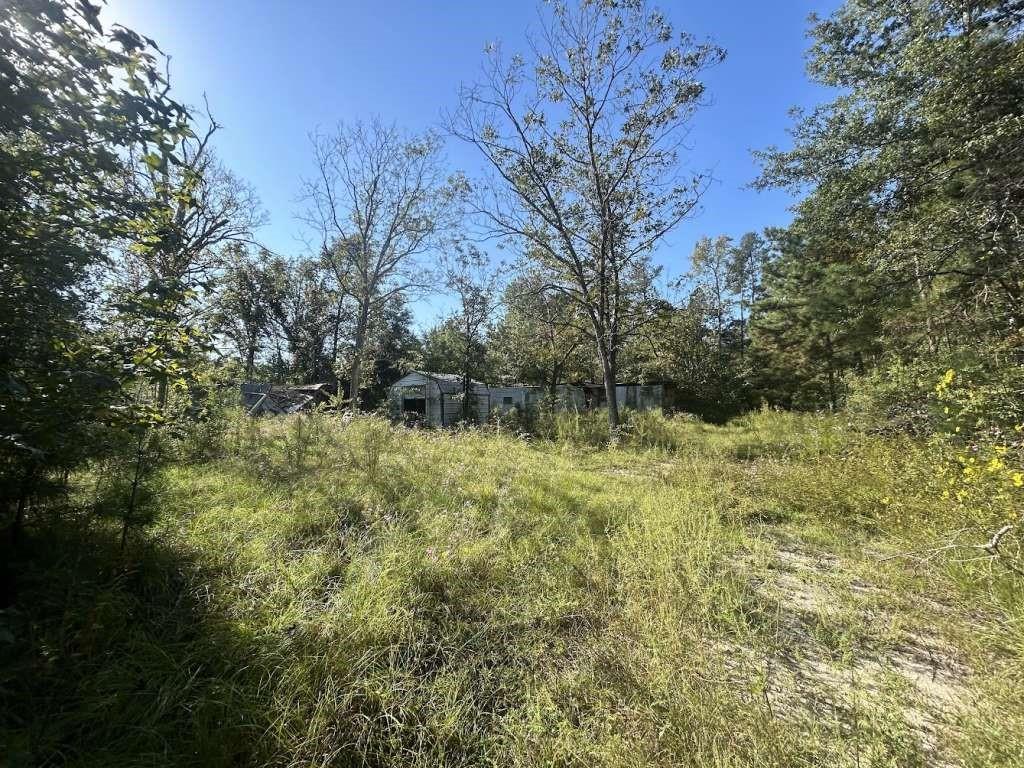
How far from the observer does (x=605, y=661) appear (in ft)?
6.61

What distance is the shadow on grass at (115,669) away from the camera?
1427 mm

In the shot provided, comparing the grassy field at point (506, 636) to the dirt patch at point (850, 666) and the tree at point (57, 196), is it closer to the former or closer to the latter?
the dirt patch at point (850, 666)

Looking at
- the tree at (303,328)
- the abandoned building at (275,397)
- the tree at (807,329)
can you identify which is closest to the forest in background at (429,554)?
the abandoned building at (275,397)

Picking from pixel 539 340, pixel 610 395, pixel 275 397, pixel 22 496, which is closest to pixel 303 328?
pixel 275 397

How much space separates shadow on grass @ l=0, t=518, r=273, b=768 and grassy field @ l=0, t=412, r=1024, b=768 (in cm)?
1

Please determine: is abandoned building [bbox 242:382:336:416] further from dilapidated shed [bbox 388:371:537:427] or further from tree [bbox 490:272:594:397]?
tree [bbox 490:272:594:397]

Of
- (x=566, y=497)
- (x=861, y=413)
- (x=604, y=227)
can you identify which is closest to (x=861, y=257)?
(x=861, y=413)

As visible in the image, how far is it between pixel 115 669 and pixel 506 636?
72.8 inches

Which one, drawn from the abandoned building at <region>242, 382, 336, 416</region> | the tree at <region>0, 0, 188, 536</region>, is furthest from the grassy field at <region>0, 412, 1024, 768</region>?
the abandoned building at <region>242, 382, 336, 416</region>

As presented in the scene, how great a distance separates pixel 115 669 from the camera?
169cm

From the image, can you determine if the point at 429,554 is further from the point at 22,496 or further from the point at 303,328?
the point at 303,328

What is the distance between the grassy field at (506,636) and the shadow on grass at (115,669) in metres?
0.01

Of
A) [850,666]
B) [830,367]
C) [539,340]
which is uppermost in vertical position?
[539,340]

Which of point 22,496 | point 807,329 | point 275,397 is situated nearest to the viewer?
Result: point 22,496
